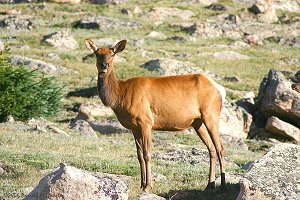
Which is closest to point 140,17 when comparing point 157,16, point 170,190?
point 157,16

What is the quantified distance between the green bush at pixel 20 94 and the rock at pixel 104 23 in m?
31.7

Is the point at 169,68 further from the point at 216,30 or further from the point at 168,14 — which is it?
the point at 168,14

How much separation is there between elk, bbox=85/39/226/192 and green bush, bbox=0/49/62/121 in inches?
495

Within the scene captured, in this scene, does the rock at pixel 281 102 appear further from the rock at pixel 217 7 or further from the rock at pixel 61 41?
the rock at pixel 217 7

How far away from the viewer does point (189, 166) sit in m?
17.1

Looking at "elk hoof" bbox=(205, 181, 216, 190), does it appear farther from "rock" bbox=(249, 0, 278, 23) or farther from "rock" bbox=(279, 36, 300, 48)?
"rock" bbox=(249, 0, 278, 23)

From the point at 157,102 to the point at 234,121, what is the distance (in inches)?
633

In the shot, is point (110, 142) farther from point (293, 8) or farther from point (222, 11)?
point (293, 8)

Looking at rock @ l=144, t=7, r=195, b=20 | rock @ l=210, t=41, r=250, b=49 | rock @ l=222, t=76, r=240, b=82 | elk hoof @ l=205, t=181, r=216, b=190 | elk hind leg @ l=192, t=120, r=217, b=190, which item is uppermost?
elk hind leg @ l=192, t=120, r=217, b=190

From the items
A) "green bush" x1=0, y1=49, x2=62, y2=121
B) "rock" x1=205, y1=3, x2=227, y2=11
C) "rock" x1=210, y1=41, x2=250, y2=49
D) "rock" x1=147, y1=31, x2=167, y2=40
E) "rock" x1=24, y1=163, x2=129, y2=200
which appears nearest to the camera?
"rock" x1=24, y1=163, x2=129, y2=200

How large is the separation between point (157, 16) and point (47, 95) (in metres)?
40.9

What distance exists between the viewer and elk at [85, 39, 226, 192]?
42.4 feet

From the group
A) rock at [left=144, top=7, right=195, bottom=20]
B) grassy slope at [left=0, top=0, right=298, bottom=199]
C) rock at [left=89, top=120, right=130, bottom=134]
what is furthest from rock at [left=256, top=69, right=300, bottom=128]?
rock at [left=144, top=7, right=195, bottom=20]

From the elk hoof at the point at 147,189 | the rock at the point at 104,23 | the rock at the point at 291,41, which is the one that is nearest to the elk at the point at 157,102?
the elk hoof at the point at 147,189
